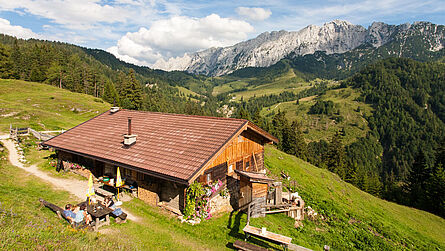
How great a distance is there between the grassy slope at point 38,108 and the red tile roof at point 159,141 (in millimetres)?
26662

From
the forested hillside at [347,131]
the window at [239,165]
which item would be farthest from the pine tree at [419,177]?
the window at [239,165]

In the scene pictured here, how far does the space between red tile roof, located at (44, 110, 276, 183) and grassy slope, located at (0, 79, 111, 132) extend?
2666 centimetres

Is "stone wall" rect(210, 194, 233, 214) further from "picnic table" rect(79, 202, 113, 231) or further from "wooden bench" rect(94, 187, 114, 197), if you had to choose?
"wooden bench" rect(94, 187, 114, 197)

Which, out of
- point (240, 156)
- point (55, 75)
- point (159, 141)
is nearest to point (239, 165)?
point (240, 156)

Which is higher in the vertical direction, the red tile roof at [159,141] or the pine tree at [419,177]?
the red tile roof at [159,141]

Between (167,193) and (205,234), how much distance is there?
3.99 metres

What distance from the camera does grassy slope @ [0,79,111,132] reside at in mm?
44469

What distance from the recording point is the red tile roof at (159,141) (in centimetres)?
1473

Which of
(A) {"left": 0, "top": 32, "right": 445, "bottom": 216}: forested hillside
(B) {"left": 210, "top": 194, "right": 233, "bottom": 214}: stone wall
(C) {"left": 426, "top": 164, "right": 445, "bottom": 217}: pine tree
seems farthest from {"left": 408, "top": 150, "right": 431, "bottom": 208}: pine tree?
(B) {"left": 210, "top": 194, "right": 233, "bottom": 214}: stone wall

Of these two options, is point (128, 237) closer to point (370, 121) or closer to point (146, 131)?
point (146, 131)

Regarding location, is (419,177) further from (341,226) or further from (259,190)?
(259,190)

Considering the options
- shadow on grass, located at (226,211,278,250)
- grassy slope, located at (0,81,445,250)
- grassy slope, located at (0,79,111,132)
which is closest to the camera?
grassy slope, located at (0,81,445,250)

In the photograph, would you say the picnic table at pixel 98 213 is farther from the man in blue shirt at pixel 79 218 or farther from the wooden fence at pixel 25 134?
the wooden fence at pixel 25 134

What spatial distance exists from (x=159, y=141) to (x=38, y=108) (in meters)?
60.4
